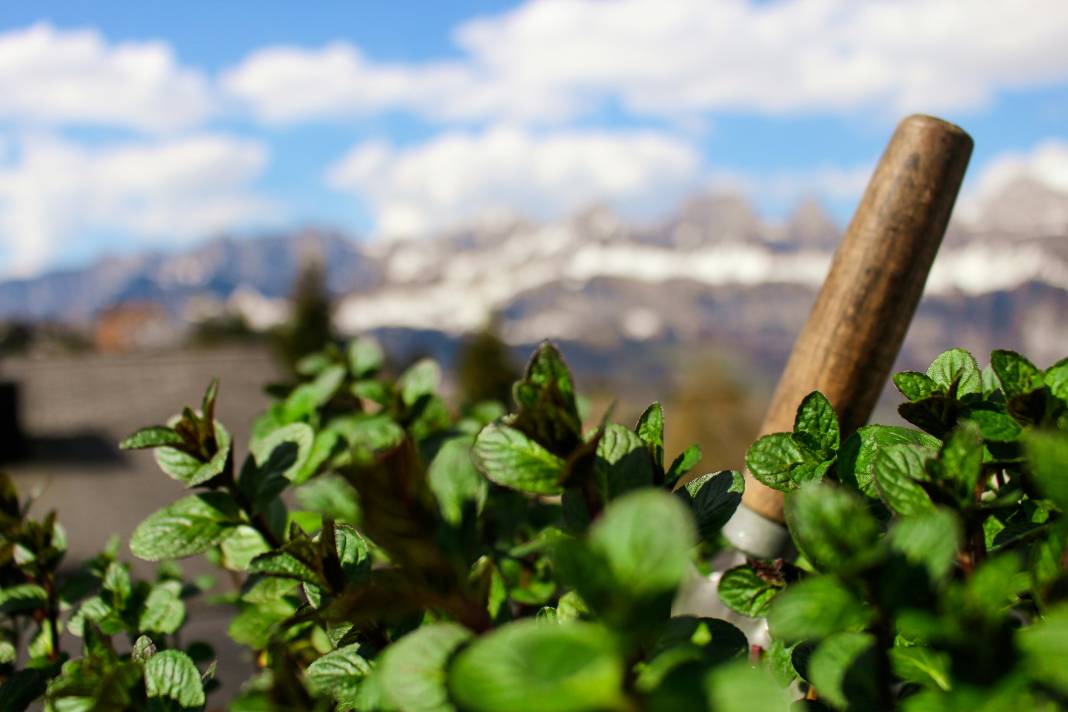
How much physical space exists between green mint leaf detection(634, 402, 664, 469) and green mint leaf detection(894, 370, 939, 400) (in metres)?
0.15

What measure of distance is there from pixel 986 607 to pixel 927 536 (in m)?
0.03

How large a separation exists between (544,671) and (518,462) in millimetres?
157

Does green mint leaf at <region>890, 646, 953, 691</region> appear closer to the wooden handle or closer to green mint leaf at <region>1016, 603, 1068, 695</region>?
green mint leaf at <region>1016, 603, 1068, 695</region>

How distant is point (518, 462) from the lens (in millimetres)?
412

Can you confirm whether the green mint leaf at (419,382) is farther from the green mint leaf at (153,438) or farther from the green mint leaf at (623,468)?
the green mint leaf at (623,468)

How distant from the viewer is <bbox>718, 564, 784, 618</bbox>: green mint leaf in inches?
22.0

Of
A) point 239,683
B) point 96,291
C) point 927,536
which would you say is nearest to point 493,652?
point 927,536

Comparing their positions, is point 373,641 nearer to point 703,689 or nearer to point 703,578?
point 703,689

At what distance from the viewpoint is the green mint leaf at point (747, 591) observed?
0.56m

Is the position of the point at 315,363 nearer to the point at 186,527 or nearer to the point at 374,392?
the point at 374,392

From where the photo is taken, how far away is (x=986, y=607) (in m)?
0.32

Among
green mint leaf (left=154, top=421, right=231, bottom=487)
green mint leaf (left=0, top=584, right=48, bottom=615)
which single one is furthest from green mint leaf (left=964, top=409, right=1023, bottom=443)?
green mint leaf (left=0, top=584, right=48, bottom=615)

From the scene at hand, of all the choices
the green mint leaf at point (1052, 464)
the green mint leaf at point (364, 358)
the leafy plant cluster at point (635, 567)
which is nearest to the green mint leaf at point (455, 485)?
the leafy plant cluster at point (635, 567)

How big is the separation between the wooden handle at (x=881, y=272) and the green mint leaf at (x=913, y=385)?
274 millimetres
